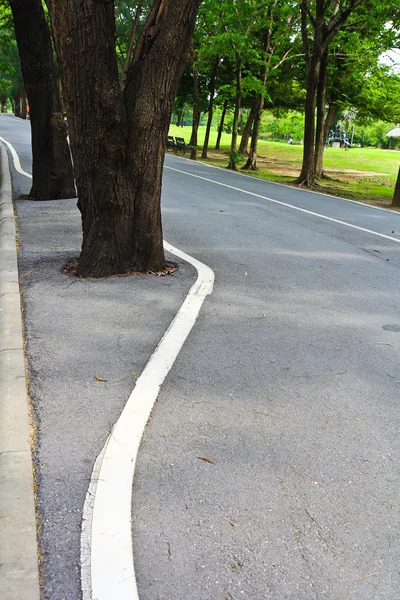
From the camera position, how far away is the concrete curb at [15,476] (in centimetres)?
241

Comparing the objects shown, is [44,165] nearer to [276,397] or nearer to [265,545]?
[276,397]

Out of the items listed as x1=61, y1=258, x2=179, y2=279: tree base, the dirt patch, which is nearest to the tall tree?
the dirt patch

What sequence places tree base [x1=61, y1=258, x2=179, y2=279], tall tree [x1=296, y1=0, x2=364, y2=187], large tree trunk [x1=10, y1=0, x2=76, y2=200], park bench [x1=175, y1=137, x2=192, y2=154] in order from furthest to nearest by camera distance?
park bench [x1=175, y1=137, x2=192, y2=154], tall tree [x1=296, y1=0, x2=364, y2=187], large tree trunk [x1=10, y1=0, x2=76, y2=200], tree base [x1=61, y1=258, x2=179, y2=279]

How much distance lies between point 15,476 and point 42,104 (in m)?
10.7

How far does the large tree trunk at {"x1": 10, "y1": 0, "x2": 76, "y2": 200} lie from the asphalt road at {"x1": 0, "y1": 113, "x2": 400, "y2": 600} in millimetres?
5170

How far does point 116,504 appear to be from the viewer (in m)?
2.89

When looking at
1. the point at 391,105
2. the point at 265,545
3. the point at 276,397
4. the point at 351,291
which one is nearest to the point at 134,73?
the point at 351,291

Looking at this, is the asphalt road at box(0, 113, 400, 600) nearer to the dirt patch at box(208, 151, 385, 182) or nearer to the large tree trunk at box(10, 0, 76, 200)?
the large tree trunk at box(10, 0, 76, 200)

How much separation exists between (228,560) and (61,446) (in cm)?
124

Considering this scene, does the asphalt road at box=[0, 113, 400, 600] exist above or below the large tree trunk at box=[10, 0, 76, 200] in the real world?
below

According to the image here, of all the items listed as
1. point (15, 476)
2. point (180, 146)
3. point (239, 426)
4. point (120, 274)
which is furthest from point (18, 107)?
point (15, 476)

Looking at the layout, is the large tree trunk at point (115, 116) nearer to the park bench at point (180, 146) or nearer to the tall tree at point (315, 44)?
the tall tree at point (315, 44)

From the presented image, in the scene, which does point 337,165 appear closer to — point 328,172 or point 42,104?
point 328,172

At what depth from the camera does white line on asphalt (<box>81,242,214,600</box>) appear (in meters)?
2.42
